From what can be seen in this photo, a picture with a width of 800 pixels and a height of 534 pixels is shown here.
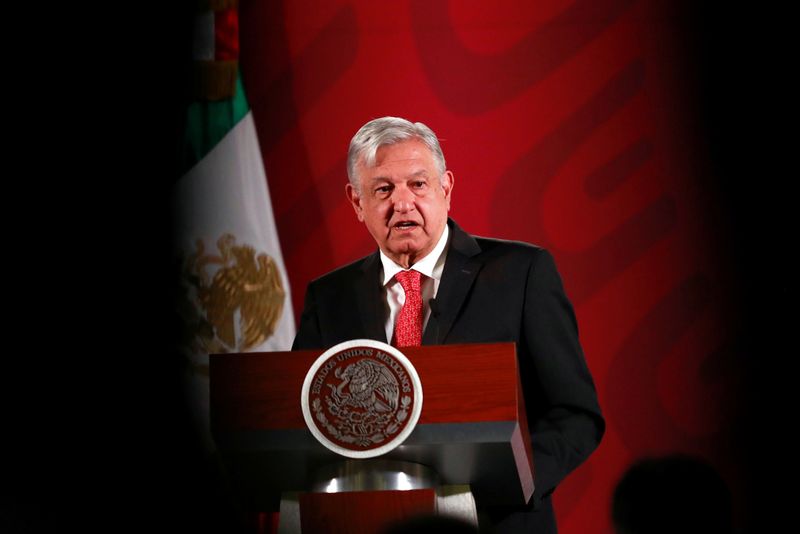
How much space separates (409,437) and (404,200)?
2.65 ft

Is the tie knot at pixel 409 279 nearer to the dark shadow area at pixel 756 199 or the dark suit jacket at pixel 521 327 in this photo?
the dark suit jacket at pixel 521 327

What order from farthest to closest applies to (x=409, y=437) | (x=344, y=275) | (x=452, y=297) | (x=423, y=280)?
(x=344, y=275) → (x=423, y=280) → (x=452, y=297) → (x=409, y=437)

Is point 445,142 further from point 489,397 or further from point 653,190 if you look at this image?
point 489,397

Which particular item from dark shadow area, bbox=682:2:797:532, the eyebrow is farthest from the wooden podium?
dark shadow area, bbox=682:2:797:532

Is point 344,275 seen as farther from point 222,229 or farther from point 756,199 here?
point 756,199

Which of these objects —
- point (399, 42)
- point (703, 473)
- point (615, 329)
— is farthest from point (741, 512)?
point (399, 42)

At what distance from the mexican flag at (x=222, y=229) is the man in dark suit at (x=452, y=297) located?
2.67 feet

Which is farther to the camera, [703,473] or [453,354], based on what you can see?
[703,473]

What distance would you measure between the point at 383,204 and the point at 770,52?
1.47 meters

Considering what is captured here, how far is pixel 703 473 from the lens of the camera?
312 cm

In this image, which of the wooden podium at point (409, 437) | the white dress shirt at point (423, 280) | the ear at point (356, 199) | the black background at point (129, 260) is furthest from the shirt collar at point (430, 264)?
the black background at point (129, 260)

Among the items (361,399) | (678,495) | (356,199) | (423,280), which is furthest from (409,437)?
(678,495)

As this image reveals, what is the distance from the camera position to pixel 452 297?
7.14 feet

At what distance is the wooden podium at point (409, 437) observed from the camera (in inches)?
64.2
